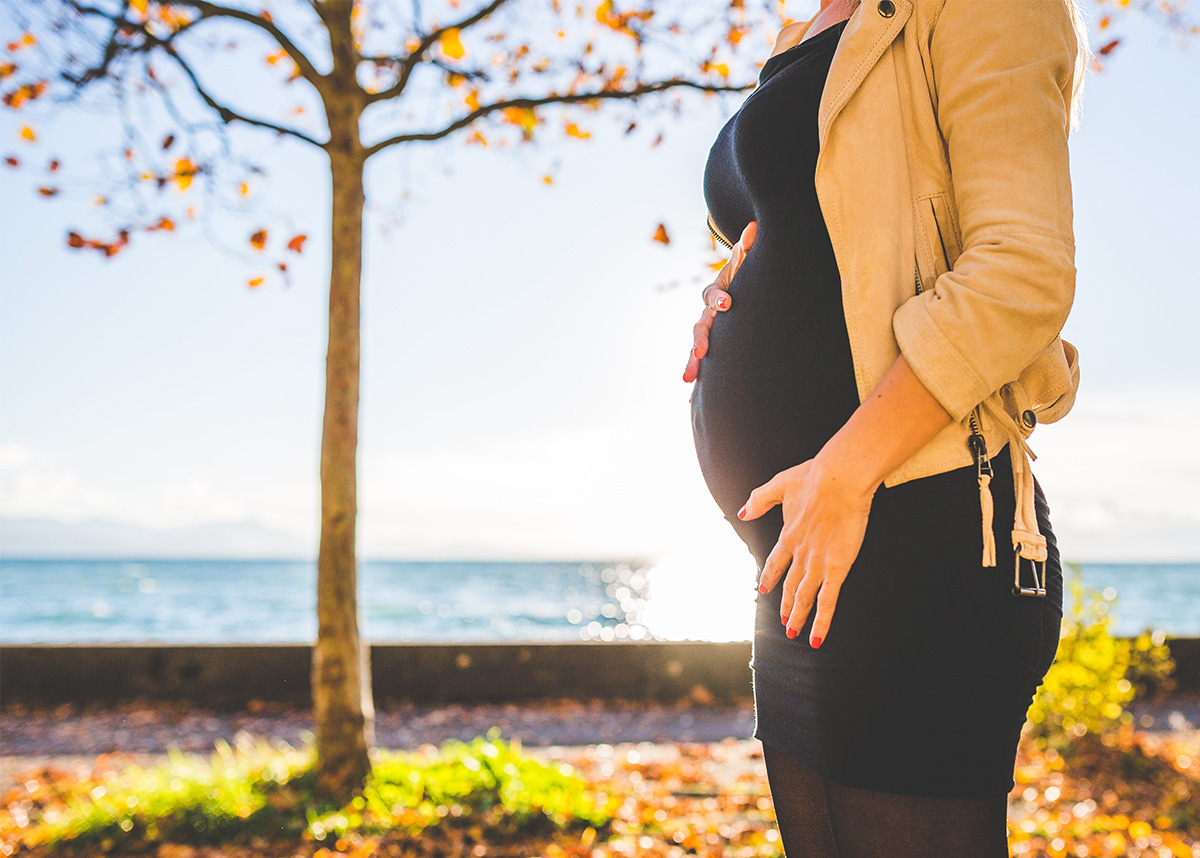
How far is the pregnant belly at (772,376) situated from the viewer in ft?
3.34

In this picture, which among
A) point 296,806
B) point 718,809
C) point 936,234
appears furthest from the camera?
point 718,809

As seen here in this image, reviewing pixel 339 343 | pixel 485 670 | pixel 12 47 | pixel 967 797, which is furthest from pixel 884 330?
pixel 485 670

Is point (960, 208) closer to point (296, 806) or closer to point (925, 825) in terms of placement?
point (925, 825)

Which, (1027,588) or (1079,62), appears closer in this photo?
(1027,588)

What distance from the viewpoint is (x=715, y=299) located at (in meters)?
1.27

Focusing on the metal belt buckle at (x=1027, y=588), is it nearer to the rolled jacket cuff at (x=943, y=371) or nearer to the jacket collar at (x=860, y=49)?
the rolled jacket cuff at (x=943, y=371)

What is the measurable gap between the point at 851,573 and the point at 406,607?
3371 centimetres

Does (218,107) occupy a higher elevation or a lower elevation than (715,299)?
higher

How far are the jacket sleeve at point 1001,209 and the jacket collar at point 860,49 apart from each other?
0.09m

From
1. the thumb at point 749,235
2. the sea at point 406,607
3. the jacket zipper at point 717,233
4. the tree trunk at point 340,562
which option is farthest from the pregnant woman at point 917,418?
the sea at point 406,607

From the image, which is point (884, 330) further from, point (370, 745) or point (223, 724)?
point (223, 724)

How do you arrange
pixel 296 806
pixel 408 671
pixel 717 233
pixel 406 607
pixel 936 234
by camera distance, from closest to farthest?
pixel 936 234 < pixel 717 233 < pixel 296 806 < pixel 408 671 < pixel 406 607

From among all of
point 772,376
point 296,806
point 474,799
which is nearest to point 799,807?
point 772,376

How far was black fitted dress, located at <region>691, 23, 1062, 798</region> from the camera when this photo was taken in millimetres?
896
